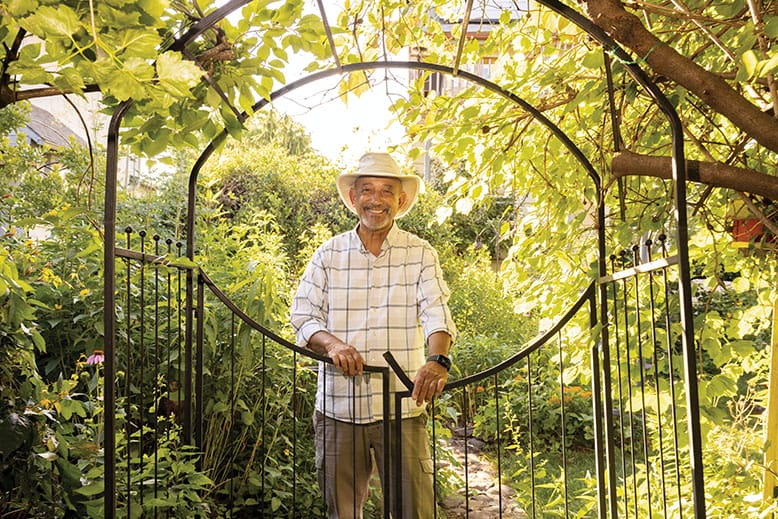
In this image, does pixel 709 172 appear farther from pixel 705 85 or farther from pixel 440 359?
pixel 440 359

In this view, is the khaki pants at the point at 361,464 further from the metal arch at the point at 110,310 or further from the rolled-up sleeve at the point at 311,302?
the metal arch at the point at 110,310

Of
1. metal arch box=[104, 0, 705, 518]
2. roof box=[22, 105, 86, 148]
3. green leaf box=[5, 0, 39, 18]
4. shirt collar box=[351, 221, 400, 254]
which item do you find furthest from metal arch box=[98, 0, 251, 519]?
roof box=[22, 105, 86, 148]

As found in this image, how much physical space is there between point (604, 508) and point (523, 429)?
2.77 metres

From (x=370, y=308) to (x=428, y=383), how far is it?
1.40 ft

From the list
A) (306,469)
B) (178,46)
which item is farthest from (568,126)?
(306,469)

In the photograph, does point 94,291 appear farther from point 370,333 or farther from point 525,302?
point 525,302

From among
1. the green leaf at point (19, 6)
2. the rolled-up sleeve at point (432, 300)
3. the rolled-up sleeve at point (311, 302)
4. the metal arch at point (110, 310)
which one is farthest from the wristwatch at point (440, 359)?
the green leaf at point (19, 6)

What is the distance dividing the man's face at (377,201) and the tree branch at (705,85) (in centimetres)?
112

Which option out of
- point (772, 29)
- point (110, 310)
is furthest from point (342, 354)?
point (772, 29)

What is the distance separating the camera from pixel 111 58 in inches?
32.2

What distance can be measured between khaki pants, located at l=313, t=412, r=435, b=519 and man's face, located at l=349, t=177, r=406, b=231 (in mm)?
703

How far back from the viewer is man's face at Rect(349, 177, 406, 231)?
8.15 feet

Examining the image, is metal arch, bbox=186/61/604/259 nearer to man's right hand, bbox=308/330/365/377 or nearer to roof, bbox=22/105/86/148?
man's right hand, bbox=308/330/365/377

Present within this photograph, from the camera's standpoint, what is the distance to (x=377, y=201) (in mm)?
2494
